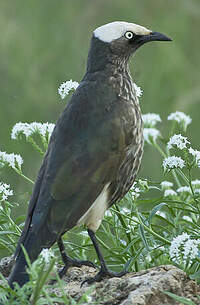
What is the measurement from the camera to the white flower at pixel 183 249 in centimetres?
366

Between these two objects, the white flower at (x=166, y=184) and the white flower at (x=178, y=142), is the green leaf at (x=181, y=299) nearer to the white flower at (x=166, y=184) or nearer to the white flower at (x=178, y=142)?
the white flower at (x=178, y=142)

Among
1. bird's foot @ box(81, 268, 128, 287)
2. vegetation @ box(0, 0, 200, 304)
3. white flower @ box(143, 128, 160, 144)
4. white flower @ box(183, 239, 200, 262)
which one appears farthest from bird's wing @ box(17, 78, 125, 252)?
vegetation @ box(0, 0, 200, 304)

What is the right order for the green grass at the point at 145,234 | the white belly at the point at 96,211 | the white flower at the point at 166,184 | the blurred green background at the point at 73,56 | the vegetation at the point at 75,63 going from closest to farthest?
the green grass at the point at 145,234 < the white belly at the point at 96,211 < the white flower at the point at 166,184 < the vegetation at the point at 75,63 < the blurred green background at the point at 73,56

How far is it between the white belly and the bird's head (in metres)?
0.82

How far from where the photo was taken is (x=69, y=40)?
9.02 m

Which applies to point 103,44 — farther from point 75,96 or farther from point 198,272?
point 198,272

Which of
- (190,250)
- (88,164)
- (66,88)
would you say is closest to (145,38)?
(66,88)

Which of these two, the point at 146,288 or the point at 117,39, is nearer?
the point at 146,288

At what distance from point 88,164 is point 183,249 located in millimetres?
656

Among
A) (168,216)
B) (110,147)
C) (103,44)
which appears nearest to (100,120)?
(110,147)

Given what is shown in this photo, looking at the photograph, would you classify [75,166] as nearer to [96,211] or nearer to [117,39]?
[96,211]

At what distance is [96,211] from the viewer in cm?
413

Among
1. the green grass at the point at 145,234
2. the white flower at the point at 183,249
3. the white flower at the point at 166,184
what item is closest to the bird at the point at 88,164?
the green grass at the point at 145,234

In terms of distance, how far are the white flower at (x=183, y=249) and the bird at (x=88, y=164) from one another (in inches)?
16.1
